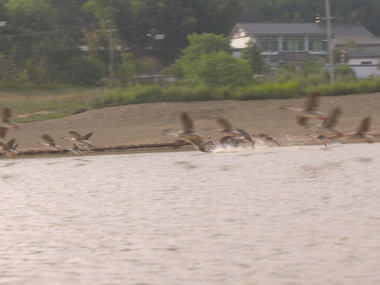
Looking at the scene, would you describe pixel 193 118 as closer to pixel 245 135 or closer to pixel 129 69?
pixel 245 135

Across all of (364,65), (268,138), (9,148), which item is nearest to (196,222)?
(268,138)

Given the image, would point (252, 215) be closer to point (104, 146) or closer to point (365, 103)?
point (104, 146)

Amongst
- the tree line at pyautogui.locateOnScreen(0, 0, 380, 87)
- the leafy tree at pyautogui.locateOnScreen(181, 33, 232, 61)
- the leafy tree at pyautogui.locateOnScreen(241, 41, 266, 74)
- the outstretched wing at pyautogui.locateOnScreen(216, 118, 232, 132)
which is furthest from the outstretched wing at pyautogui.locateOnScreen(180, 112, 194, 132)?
the leafy tree at pyautogui.locateOnScreen(241, 41, 266, 74)

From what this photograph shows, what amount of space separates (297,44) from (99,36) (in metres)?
21.2

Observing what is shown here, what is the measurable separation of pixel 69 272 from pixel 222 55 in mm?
27393

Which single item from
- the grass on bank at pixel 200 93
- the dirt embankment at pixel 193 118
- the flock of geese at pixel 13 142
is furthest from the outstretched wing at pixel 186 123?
the grass on bank at pixel 200 93

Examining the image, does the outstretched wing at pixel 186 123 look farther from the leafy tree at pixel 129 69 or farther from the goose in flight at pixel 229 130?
the leafy tree at pixel 129 69

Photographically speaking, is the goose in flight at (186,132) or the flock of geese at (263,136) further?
the goose in flight at (186,132)

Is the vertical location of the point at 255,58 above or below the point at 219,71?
above

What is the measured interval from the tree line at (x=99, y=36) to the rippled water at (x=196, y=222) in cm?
2583

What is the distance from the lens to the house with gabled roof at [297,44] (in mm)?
59969

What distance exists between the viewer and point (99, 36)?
5241 centimetres

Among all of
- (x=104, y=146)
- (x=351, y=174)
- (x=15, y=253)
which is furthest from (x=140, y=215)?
(x=104, y=146)

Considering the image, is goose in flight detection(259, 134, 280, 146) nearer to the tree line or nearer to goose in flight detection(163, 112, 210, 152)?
goose in flight detection(163, 112, 210, 152)
